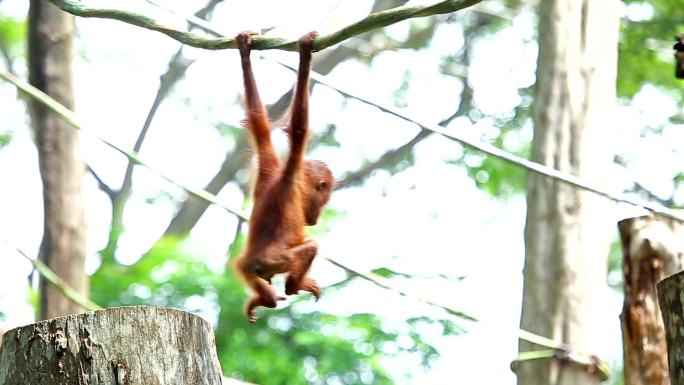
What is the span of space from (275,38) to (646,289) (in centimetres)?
205

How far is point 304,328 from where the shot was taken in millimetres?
9688

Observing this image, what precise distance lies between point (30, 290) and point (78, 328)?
8789 mm

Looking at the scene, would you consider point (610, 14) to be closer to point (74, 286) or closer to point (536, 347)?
point (536, 347)

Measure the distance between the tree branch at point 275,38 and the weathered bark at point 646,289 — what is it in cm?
190

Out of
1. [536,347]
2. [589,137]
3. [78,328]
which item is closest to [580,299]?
[536,347]

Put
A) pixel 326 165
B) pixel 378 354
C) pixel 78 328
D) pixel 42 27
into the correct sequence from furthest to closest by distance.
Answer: pixel 378 354 → pixel 42 27 → pixel 326 165 → pixel 78 328

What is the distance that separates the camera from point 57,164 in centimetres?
636

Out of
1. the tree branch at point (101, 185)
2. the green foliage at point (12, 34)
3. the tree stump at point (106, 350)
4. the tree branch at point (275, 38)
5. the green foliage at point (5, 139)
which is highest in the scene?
the green foliage at point (12, 34)

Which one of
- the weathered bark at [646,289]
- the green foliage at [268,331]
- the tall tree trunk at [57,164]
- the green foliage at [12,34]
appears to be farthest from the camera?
the green foliage at [12,34]

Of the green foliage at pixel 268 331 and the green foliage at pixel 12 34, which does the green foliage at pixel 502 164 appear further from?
the green foliage at pixel 12 34

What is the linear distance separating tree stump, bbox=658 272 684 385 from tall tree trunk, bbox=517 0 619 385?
92.9 inches

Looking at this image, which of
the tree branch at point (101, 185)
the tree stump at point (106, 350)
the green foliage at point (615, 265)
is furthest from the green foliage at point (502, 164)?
the tree stump at point (106, 350)

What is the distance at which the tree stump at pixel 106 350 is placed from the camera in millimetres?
2584

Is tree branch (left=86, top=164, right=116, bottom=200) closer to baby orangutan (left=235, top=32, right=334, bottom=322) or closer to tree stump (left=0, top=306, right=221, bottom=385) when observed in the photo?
baby orangutan (left=235, top=32, right=334, bottom=322)
